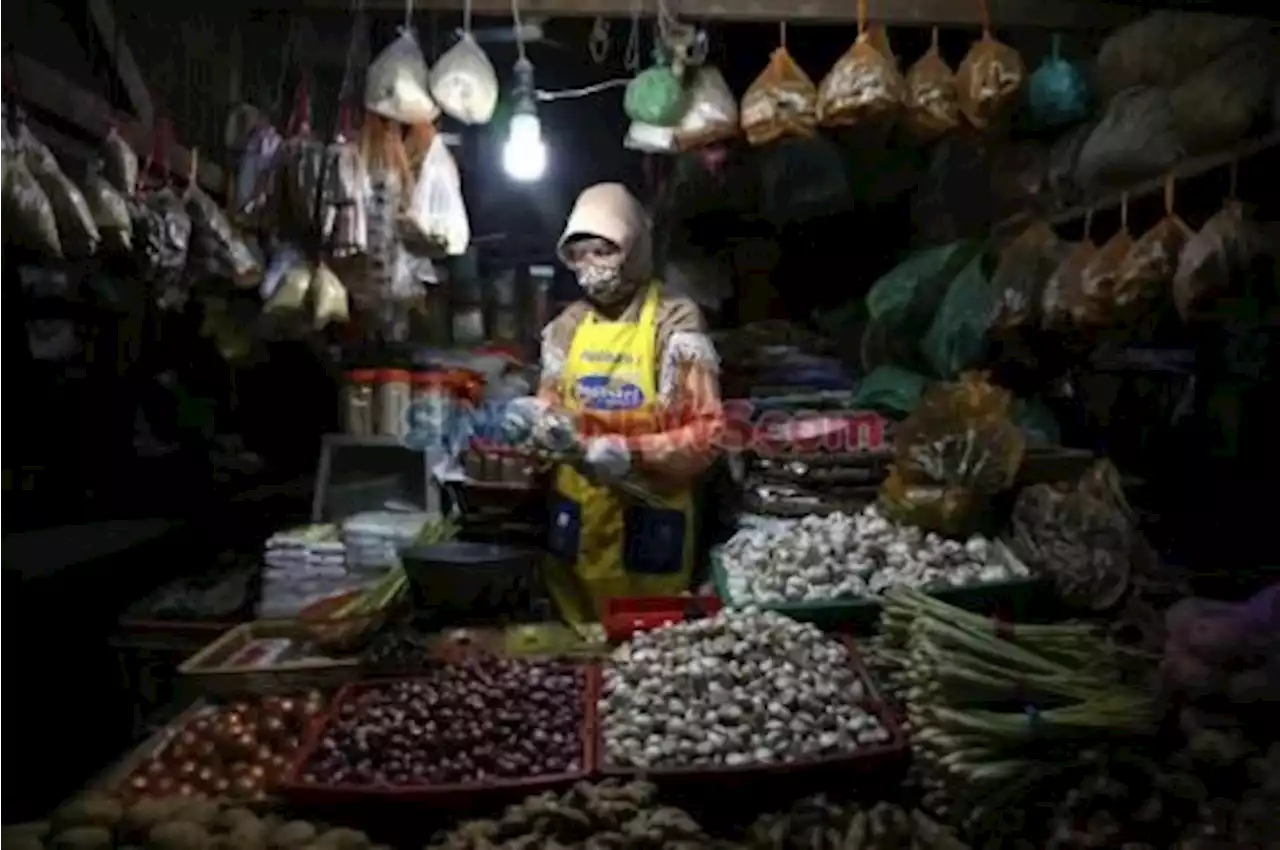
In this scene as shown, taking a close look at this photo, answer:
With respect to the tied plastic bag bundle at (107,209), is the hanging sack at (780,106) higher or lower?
higher

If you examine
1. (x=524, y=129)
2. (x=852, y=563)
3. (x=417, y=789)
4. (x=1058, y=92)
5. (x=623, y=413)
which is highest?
(x=1058, y=92)

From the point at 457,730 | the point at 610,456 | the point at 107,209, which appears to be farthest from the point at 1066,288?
the point at 107,209

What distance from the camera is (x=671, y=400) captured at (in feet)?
14.0

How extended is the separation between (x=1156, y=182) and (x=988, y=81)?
61 centimetres

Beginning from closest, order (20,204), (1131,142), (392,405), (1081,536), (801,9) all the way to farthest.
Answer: (20,204) < (1081,536) < (1131,142) < (801,9) < (392,405)

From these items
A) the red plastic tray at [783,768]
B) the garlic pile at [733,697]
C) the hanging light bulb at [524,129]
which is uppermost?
the hanging light bulb at [524,129]

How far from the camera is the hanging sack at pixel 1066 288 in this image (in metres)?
3.78

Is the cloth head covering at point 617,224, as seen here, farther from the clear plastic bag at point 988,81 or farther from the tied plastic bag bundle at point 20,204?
the tied plastic bag bundle at point 20,204

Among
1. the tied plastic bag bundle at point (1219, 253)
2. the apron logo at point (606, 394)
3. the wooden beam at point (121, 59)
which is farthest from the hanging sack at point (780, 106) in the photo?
the wooden beam at point (121, 59)

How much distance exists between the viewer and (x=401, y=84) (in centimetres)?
392

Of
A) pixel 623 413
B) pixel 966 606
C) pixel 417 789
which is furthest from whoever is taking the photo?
pixel 623 413

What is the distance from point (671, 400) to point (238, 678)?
1800 millimetres

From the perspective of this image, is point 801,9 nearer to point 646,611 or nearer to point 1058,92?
point 1058,92

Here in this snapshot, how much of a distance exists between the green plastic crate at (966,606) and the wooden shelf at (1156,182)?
128cm
